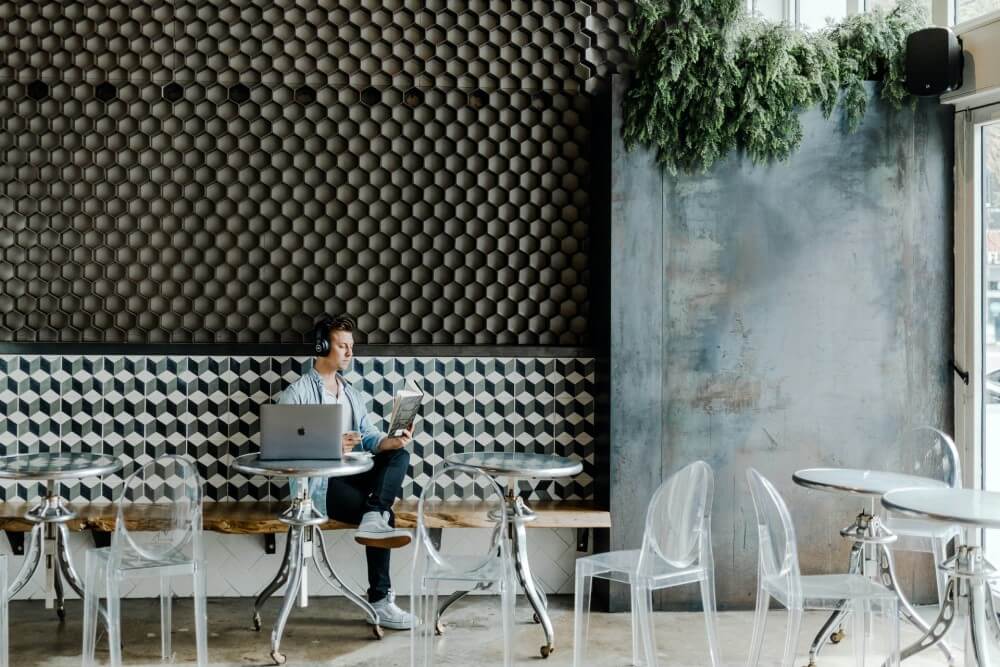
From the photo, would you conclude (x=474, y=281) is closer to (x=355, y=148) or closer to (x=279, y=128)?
(x=355, y=148)

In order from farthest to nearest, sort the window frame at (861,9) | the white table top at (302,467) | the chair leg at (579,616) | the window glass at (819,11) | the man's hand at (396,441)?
the window glass at (819,11) → the window frame at (861,9) → the man's hand at (396,441) → the white table top at (302,467) → the chair leg at (579,616)

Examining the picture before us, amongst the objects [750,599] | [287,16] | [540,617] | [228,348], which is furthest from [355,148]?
[750,599]

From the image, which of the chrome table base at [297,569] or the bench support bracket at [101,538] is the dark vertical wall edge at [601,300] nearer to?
the chrome table base at [297,569]

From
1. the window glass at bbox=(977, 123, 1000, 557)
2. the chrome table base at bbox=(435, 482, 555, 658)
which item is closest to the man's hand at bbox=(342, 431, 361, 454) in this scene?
the chrome table base at bbox=(435, 482, 555, 658)

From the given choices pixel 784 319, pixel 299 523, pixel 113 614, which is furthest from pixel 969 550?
pixel 113 614

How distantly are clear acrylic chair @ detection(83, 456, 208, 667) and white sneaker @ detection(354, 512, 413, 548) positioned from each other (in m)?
0.79

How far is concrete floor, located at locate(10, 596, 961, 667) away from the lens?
4.28 meters

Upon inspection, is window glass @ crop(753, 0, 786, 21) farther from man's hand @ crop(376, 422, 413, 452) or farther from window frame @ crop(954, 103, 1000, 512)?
man's hand @ crop(376, 422, 413, 452)

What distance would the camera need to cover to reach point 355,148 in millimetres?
5355

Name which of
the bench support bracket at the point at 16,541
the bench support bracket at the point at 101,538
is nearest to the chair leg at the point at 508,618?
the bench support bracket at the point at 101,538

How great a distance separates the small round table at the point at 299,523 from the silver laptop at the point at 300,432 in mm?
65

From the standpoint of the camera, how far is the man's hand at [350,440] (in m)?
4.58

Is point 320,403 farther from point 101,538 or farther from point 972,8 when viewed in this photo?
point 972,8

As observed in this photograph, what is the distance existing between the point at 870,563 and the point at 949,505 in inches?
32.4
